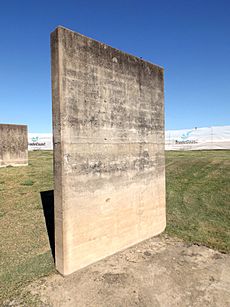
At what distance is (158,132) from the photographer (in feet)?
18.7

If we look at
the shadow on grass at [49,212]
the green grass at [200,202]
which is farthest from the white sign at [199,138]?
the shadow on grass at [49,212]

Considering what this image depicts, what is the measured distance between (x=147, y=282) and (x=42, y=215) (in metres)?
3.61

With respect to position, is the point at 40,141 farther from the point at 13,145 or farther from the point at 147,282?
the point at 147,282

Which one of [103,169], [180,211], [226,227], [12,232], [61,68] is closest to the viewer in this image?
[61,68]

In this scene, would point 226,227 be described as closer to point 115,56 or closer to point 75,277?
point 75,277

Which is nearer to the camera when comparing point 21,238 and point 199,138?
point 21,238

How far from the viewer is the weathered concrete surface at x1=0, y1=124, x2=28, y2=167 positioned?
12.9 metres

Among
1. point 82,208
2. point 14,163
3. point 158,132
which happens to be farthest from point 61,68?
point 14,163

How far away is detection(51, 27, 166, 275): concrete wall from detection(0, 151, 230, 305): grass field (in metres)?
0.70

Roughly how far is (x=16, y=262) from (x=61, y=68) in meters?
3.43

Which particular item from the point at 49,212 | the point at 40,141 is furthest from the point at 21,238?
the point at 40,141

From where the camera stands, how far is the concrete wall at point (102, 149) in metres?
3.73

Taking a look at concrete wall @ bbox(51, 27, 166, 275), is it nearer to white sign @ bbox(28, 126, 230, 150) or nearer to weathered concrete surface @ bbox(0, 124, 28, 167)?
weathered concrete surface @ bbox(0, 124, 28, 167)

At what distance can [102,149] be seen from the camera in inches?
171
